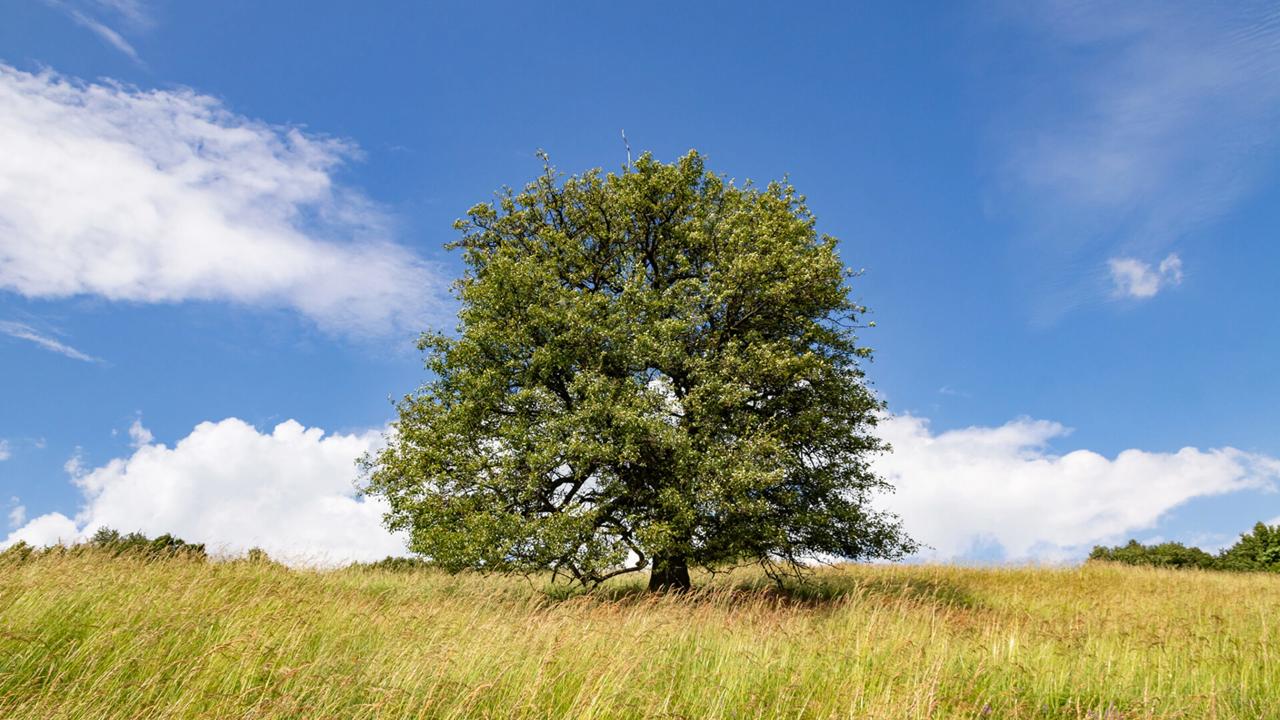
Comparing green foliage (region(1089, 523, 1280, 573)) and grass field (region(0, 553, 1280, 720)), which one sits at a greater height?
green foliage (region(1089, 523, 1280, 573))

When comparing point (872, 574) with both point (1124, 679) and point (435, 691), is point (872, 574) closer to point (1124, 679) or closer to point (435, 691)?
point (1124, 679)

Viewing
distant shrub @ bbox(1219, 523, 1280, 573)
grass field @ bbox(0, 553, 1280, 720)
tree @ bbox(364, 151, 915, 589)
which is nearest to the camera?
grass field @ bbox(0, 553, 1280, 720)

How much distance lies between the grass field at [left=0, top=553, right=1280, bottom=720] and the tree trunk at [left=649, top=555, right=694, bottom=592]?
4.13 m

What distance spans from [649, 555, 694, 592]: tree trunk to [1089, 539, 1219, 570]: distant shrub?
A: 2931 centimetres

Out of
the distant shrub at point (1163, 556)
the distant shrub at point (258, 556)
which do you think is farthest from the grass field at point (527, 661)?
the distant shrub at point (1163, 556)

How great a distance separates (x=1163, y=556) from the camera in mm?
38062

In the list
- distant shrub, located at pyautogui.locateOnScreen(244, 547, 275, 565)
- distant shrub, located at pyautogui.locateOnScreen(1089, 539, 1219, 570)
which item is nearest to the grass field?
distant shrub, located at pyautogui.locateOnScreen(244, 547, 275, 565)

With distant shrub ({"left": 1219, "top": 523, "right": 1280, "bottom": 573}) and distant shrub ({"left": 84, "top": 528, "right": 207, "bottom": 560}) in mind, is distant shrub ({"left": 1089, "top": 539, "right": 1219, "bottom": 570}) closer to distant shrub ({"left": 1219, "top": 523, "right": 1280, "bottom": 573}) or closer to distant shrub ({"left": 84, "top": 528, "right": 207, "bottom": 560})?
distant shrub ({"left": 1219, "top": 523, "right": 1280, "bottom": 573})

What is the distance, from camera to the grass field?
7.28 metres

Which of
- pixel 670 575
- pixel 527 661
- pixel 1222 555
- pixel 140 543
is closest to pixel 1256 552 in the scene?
pixel 1222 555

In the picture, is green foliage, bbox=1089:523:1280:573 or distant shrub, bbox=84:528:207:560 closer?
distant shrub, bbox=84:528:207:560

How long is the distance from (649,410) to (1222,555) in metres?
38.3

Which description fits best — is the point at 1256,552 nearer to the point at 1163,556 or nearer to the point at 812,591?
the point at 1163,556

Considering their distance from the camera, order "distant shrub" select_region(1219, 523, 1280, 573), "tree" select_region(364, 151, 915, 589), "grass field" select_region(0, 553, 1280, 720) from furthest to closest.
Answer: "distant shrub" select_region(1219, 523, 1280, 573) → "tree" select_region(364, 151, 915, 589) → "grass field" select_region(0, 553, 1280, 720)
